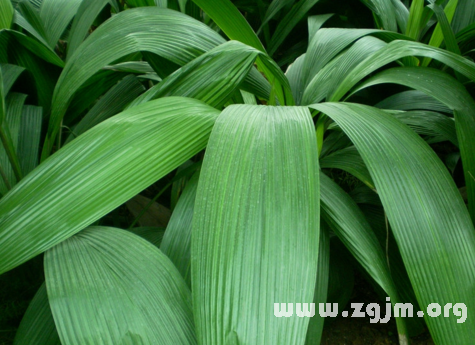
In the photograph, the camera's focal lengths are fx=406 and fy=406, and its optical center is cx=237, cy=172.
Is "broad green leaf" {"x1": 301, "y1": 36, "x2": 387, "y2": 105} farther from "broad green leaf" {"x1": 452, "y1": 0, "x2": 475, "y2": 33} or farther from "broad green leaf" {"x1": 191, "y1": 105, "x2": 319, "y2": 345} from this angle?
"broad green leaf" {"x1": 452, "y1": 0, "x2": 475, "y2": 33}

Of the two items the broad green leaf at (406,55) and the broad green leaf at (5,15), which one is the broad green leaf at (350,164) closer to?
the broad green leaf at (406,55)

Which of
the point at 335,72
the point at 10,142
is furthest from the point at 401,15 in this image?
the point at 10,142

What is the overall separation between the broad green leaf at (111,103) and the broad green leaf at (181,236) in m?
0.37

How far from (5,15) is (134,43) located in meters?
0.35

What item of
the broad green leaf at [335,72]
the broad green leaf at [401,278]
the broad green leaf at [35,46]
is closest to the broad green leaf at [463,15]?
the broad green leaf at [335,72]

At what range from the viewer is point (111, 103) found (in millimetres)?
897

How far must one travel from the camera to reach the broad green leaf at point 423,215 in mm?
463

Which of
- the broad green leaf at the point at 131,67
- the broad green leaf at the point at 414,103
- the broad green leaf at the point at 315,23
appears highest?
the broad green leaf at the point at 315,23

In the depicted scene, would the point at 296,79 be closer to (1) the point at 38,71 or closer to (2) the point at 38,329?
(1) the point at 38,71

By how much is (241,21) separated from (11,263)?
0.57 metres

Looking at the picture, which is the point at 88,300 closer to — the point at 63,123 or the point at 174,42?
the point at 174,42

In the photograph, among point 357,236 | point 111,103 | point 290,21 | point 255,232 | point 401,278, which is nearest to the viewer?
point 255,232

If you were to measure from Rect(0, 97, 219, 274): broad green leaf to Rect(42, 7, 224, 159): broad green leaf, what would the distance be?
18cm

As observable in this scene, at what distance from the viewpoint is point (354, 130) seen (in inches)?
20.4
